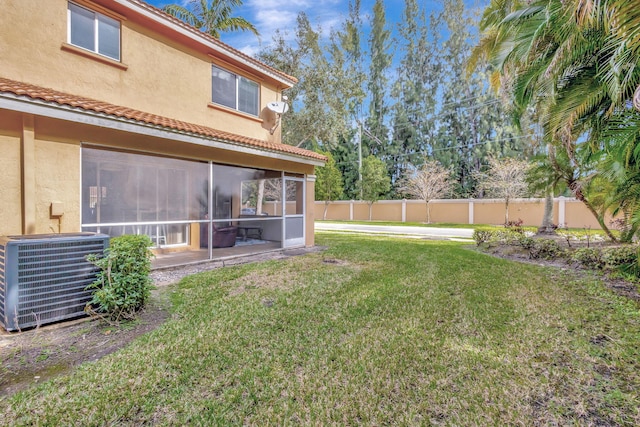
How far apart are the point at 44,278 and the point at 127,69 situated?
5.86 metres

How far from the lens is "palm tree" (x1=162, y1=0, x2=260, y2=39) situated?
656 inches

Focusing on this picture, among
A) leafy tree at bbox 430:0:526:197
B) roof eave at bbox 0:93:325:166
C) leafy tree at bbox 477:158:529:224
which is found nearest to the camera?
roof eave at bbox 0:93:325:166

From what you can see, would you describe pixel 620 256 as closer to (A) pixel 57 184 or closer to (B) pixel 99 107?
(B) pixel 99 107

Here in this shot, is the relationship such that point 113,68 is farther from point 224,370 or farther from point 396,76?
point 396,76

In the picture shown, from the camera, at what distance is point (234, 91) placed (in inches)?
412

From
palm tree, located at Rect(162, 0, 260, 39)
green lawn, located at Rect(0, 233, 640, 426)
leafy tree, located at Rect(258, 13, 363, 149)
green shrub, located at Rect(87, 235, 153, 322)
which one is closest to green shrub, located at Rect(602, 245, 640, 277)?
green lawn, located at Rect(0, 233, 640, 426)

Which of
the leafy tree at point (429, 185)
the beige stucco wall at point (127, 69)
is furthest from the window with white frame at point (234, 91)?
the leafy tree at point (429, 185)

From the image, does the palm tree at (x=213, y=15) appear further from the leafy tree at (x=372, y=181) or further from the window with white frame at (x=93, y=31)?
the leafy tree at (x=372, y=181)

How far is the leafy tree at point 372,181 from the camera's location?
31.5 m

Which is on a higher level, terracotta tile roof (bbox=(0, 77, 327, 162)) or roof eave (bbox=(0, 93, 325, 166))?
terracotta tile roof (bbox=(0, 77, 327, 162))

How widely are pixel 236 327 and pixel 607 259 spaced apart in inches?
355

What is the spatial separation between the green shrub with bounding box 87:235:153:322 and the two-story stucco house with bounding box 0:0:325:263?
234cm

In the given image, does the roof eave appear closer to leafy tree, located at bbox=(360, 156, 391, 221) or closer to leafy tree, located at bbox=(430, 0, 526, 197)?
leafy tree, located at bbox=(360, 156, 391, 221)

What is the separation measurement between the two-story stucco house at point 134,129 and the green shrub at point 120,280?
234cm
